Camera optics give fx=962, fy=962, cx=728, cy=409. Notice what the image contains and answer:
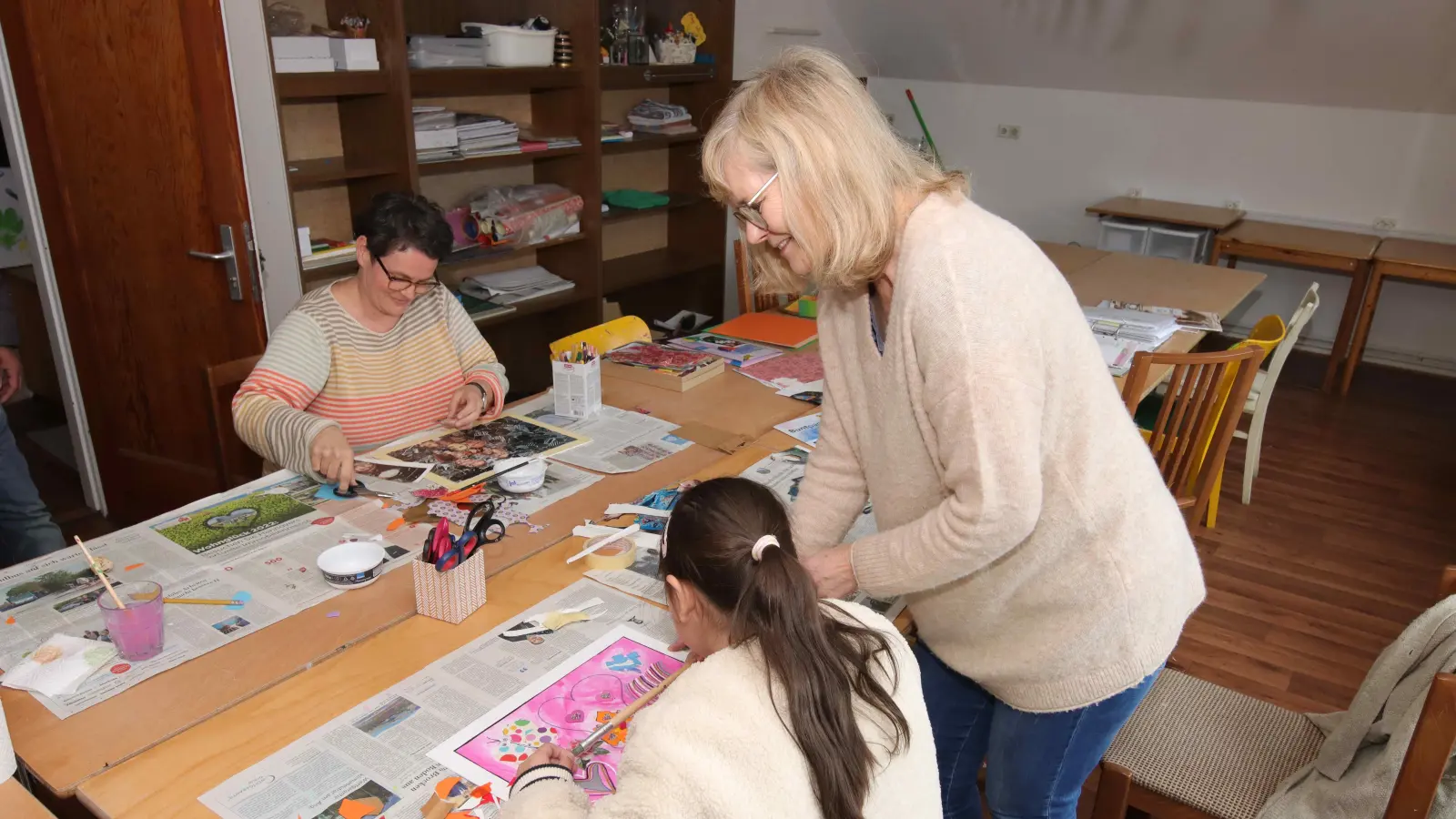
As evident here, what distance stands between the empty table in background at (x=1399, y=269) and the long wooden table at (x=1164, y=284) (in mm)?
1324

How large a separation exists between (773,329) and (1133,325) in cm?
116

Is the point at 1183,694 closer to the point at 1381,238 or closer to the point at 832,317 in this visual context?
the point at 832,317

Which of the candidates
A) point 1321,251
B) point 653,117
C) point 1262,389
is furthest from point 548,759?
point 1321,251

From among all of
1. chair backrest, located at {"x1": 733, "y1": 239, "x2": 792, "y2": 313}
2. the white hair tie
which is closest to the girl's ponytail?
the white hair tie

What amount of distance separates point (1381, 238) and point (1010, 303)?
5122 mm

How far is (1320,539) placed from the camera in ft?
11.0

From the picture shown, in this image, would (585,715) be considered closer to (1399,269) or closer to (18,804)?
(18,804)

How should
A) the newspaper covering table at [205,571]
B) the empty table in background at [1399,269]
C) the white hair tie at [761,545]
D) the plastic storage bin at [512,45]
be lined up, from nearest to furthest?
the white hair tie at [761,545] < the newspaper covering table at [205,571] < the plastic storage bin at [512,45] < the empty table in background at [1399,269]

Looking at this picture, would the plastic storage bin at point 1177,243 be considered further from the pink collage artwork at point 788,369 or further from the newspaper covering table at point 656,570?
the newspaper covering table at point 656,570

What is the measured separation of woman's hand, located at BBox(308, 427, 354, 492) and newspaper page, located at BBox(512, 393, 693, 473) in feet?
1.32

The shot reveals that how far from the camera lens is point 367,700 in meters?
1.23

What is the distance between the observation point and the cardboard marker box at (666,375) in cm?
243

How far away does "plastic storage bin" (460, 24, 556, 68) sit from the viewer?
3.30 metres

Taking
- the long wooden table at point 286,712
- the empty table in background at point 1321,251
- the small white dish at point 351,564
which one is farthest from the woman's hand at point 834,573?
the empty table in background at point 1321,251
